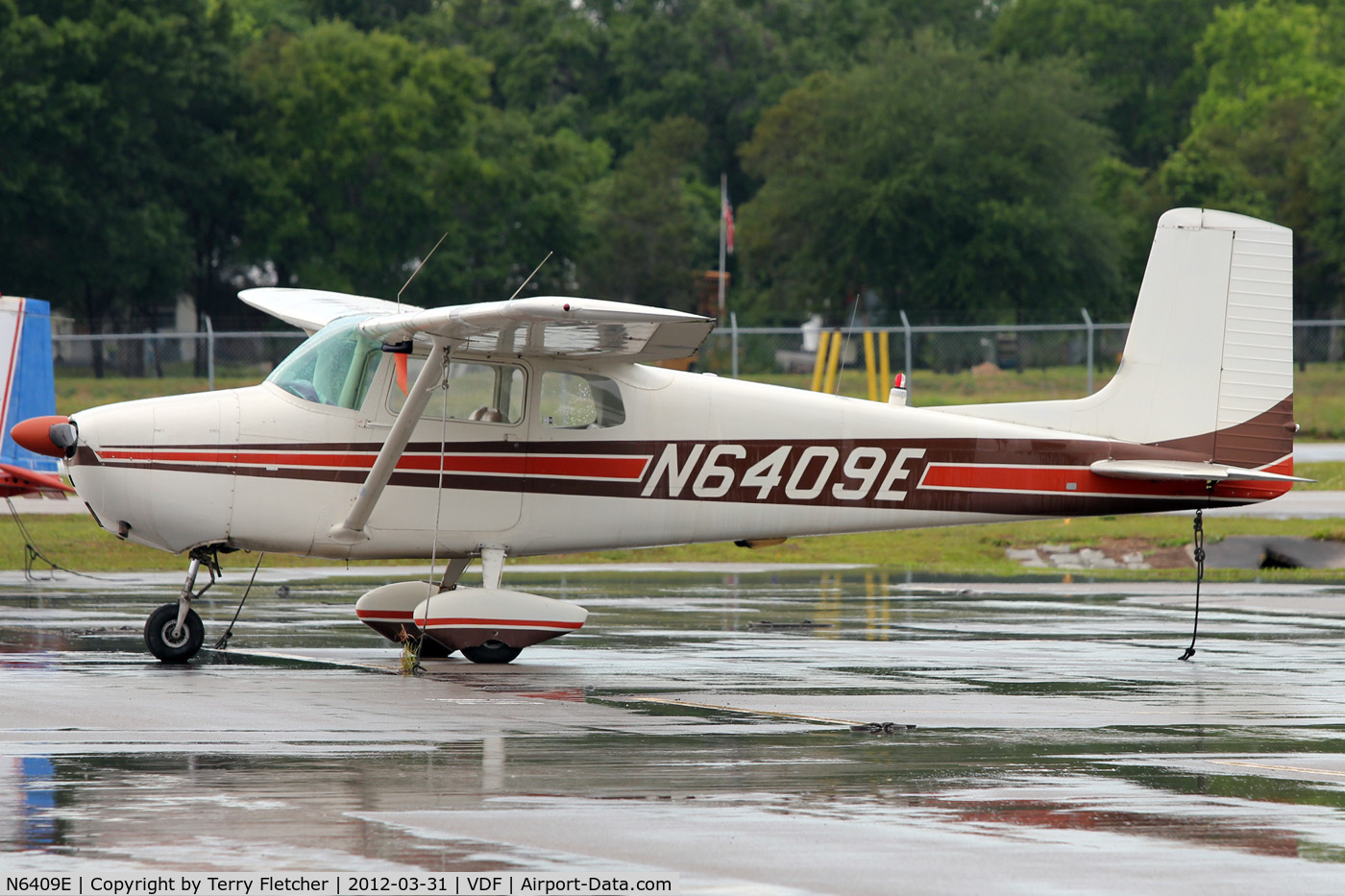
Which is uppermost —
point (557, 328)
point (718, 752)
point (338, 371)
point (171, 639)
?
point (557, 328)

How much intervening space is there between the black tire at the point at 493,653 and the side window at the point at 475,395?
64.4 inches

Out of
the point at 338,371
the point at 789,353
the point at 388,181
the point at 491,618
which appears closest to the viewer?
the point at 491,618

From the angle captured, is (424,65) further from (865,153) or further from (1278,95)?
(1278,95)

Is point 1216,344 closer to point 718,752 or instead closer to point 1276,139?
point 718,752

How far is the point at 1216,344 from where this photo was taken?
13609 mm

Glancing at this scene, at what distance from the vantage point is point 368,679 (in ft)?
38.2

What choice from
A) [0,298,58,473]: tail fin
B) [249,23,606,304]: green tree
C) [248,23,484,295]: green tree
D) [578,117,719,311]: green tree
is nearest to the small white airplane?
[0,298,58,473]: tail fin

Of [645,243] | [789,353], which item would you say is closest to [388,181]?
[645,243]

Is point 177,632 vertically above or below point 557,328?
below

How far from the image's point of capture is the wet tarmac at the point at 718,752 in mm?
6555

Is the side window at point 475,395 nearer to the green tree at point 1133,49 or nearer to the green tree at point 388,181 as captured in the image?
the green tree at point 388,181

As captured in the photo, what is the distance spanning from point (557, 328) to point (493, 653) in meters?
2.57

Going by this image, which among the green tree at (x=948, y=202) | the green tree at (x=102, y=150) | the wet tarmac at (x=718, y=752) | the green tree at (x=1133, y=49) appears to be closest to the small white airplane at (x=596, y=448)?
the wet tarmac at (x=718, y=752)
